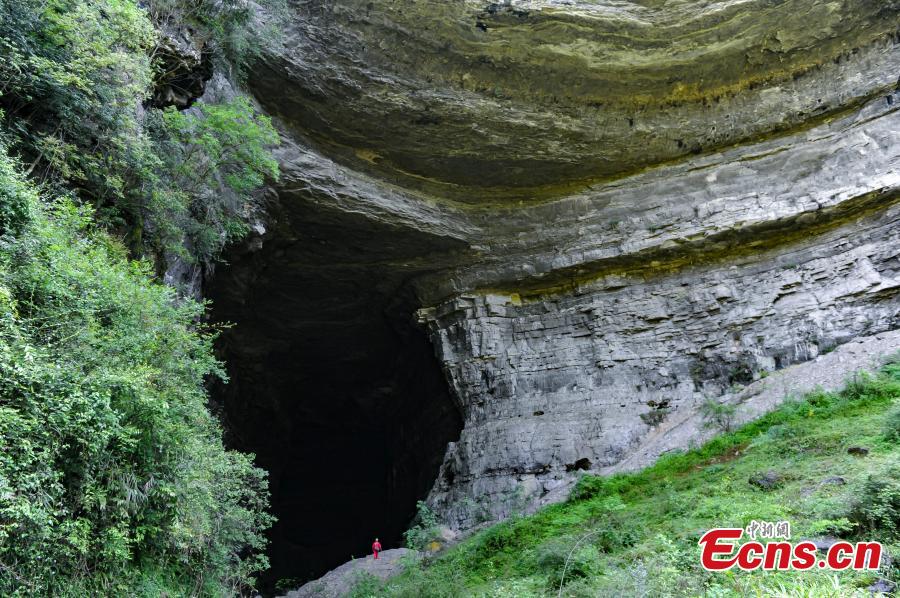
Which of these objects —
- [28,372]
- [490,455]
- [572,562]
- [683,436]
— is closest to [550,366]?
[490,455]

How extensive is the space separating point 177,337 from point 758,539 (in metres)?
7.52

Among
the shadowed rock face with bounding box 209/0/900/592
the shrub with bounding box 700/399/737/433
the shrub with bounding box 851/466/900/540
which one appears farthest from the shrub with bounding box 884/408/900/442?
the shadowed rock face with bounding box 209/0/900/592

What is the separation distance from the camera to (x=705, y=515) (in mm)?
8977

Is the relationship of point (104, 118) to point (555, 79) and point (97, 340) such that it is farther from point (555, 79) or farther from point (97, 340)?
point (555, 79)

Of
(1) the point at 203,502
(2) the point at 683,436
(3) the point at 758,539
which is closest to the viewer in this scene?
(3) the point at 758,539

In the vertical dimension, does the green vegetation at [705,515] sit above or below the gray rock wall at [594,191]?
below

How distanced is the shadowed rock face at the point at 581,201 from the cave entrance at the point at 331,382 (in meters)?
0.18

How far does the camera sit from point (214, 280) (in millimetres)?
17375

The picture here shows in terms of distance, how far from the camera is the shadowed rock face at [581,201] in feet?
51.0

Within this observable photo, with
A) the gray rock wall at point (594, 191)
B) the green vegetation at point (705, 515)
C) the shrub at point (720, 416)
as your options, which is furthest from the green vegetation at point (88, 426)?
the shrub at point (720, 416)

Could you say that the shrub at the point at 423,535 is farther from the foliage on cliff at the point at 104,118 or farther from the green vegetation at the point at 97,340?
the foliage on cliff at the point at 104,118

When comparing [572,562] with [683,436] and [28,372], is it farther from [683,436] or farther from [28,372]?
[28,372]

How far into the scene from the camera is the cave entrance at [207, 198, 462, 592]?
1834 cm

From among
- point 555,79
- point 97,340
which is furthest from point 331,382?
point 97,340
